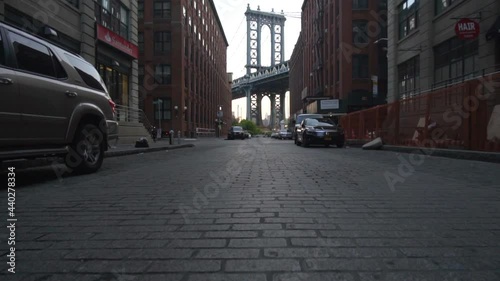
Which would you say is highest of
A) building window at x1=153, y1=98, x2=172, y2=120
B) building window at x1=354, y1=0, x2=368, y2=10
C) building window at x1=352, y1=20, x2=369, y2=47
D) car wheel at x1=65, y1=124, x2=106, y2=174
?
building window at x1=354, y1=0, x2=368, y2=10

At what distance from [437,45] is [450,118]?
417 inches

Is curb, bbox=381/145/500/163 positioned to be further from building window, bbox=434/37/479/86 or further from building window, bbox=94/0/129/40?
building window, bbox=94/0/129/40

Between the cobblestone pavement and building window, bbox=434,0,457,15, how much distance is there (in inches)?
646

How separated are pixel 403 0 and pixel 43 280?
88.2 feet

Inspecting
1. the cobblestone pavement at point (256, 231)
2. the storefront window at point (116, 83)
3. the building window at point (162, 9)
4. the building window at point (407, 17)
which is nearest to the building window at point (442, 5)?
the building window at point (407, 17)

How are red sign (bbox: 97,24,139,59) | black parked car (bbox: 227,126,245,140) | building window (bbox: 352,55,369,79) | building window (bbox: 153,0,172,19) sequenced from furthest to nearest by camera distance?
1. black parked car (bbox: 227,126,245,140)
2. building window (bbox: 153,0,172,19)
3. building window (bbox: 352,55,369,79)
4. red sign (bbox: 97,24,139,59)

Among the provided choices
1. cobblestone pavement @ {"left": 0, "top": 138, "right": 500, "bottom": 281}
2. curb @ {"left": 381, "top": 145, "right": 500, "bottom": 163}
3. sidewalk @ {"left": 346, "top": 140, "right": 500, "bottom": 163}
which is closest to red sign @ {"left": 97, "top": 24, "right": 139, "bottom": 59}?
sidewalk @ {"left": 346, "top": 140, "right": 500, "bottom": 163}

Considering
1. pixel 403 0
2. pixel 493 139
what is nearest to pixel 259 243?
pixel 493 139

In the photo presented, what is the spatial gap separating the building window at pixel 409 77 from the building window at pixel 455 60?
2083 millimetres

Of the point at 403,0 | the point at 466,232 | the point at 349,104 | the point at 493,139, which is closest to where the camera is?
the point at 466,232

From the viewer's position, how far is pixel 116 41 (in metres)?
21.7

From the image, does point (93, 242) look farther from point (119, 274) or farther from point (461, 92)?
point (461, 92)

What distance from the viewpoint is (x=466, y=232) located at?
133 inches

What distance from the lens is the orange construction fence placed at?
1016cm
